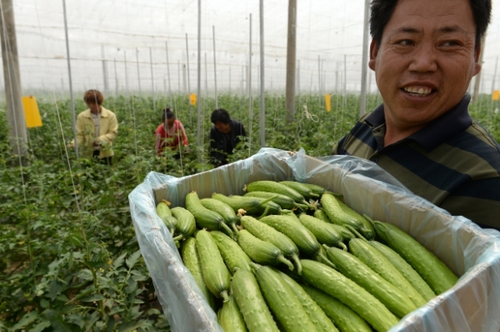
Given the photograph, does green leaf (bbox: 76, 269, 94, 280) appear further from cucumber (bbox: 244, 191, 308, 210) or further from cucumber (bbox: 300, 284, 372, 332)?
cucumber (bbox: 300, 284, 372, 332)

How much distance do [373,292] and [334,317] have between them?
0.15 meters

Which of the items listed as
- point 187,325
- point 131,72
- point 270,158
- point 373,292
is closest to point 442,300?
point 373,292

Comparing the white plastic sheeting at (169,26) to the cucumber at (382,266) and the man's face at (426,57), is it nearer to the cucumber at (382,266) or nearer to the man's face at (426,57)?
the man's face at (426,57)

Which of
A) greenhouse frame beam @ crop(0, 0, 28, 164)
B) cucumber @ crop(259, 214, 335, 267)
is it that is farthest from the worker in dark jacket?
cucumber @ crop(259, 214, 335, 267)

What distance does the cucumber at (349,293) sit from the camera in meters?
1.00

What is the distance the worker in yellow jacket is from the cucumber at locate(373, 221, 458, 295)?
234 inches

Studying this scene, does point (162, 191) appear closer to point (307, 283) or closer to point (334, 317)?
point (307, 283)

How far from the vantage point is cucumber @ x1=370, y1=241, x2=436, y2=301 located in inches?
45.6

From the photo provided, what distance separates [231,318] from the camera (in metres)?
1.08

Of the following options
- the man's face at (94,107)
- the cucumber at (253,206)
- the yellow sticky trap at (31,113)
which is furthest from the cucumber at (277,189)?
the man's face at (94,107)

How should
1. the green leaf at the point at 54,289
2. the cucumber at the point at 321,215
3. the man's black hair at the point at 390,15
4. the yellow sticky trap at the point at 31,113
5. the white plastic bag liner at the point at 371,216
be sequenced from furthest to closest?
the yellow sticky trap at the point at 31,113 → the green leaf at the point at 54,289 → the cucumber at the point at 321,215 → the man's black hair at the point at 390,15 → the white plastic bag liner at the point at 371,216

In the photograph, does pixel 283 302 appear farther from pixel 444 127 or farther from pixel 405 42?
pixel 405 42

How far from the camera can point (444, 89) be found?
1506mm

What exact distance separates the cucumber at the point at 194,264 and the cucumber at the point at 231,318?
0.08 metres
